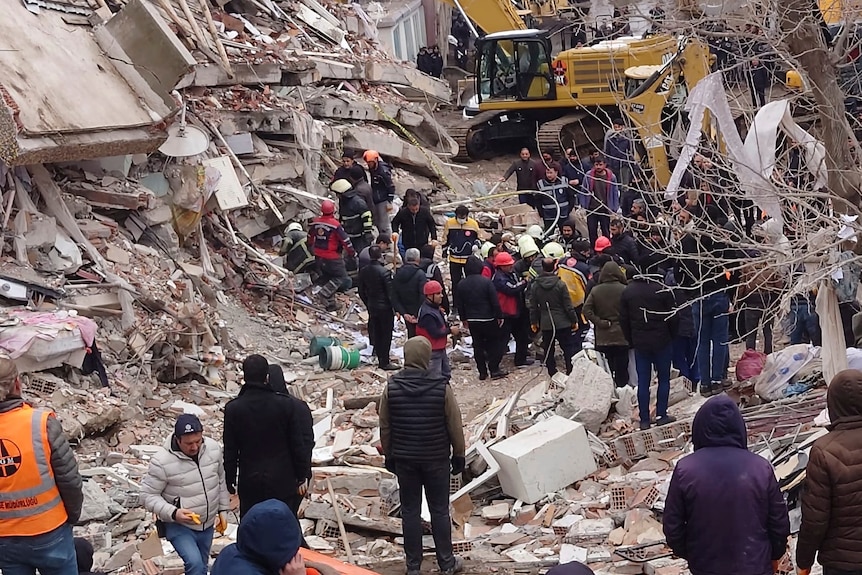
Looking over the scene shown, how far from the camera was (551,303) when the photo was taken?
12016mm

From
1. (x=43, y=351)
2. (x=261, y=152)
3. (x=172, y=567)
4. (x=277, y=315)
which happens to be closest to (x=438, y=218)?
(x=261, y=152)

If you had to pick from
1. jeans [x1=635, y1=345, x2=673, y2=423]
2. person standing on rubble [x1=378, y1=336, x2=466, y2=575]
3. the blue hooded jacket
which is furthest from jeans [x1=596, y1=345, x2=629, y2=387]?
the blue hooded jacket

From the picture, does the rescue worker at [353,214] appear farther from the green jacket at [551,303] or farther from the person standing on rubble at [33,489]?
the person standing on rubble at [33,489]

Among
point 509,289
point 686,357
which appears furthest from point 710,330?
point 509,289

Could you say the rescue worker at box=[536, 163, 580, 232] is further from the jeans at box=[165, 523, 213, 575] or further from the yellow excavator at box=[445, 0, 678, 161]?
the jeans at box=[165, 523, 213, 575]

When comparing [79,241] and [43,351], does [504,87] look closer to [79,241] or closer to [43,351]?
[79,241]

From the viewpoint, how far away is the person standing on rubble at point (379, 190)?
54.6 feet

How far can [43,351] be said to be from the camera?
34.6ft

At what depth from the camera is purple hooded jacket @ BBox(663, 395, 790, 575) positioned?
5.32m

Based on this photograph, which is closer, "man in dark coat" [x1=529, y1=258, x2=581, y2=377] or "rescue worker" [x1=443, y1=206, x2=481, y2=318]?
"man in dark coat" [x1=529, y1=258, x2=581, y2=377]

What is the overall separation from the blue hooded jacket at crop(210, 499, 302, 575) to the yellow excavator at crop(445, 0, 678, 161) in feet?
57.9

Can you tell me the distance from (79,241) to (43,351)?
246 cm

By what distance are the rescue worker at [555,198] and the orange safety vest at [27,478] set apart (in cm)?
Answer: 1236

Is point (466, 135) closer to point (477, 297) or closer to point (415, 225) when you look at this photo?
point (415, 225)
